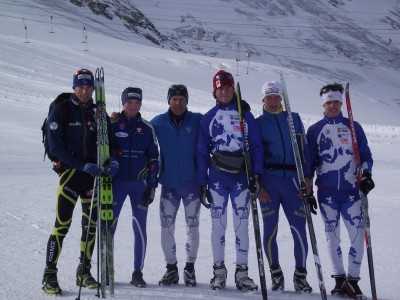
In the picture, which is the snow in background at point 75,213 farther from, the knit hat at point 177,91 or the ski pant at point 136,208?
the knit hat at point 177,91

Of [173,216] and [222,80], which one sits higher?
[222,80]

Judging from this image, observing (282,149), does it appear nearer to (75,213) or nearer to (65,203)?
(65,203)

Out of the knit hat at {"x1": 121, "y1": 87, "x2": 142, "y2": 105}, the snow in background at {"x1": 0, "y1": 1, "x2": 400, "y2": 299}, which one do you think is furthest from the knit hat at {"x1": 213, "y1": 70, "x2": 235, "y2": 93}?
the snow in background at {"x1": 0, "y1": 1, "x2": 400, "y2": 299}

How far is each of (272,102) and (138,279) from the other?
213 cm

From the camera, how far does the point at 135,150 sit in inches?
184

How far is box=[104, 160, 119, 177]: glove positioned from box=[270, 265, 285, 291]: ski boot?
1742 millimetres

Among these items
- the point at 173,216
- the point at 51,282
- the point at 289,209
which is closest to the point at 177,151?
the point at 173,216

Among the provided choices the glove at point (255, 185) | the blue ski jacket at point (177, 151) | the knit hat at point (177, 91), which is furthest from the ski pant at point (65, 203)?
the glove at point (255, 185)

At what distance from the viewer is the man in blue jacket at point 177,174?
187 inches

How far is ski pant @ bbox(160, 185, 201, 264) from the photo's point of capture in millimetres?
4754

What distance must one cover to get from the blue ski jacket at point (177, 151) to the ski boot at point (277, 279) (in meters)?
1.14

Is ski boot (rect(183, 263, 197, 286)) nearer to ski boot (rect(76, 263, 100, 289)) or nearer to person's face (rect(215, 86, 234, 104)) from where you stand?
ski boot (rect(76, 263, 100, 289))

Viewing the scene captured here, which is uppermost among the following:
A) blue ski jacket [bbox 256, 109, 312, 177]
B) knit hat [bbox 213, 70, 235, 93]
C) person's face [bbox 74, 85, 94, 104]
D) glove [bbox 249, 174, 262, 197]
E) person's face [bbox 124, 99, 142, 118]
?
knit hat [bbox 213, 70, 235, 93]

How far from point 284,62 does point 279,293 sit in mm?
70698
